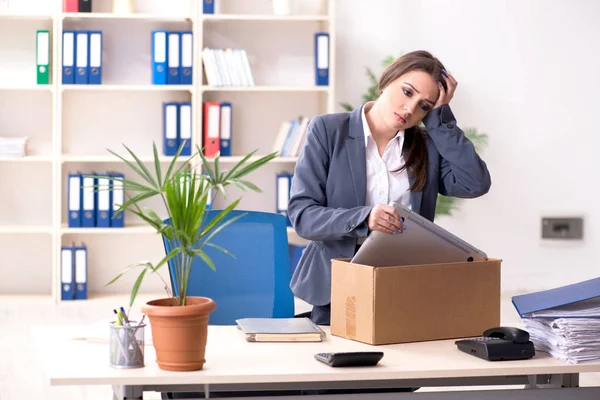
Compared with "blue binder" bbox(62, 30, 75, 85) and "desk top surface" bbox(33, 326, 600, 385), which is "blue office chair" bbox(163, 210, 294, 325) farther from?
"blue binder" bbox(62, 30, 75, 85)

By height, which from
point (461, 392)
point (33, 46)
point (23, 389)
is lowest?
point (23, 389)

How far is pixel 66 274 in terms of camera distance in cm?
523

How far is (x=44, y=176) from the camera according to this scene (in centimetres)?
549

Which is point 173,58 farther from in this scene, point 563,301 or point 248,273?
→ point 563,301

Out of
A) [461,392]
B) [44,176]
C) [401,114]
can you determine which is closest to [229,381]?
[461,392]

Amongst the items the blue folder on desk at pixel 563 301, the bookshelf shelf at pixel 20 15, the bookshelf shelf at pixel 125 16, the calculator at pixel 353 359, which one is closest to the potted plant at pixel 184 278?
the calculator at pixel 353 359

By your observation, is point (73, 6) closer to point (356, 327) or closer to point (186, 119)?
point (186, 119)

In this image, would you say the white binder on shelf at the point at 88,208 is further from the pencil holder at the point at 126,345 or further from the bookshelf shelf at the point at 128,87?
the pencil holder at the point at 126,345

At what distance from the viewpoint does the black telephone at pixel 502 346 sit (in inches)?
71.2

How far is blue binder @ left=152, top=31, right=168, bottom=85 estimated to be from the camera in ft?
17.0

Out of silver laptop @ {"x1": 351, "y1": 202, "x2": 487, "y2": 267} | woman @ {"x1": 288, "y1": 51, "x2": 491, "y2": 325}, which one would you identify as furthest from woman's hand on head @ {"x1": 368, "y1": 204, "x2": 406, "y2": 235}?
woman @ {"x1": 288, "y1": 51, "x2": 491, "y2": 325}

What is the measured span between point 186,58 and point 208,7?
329 mm

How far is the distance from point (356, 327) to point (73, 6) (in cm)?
382

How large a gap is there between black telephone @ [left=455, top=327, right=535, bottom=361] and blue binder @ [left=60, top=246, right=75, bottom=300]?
12.3 ft
